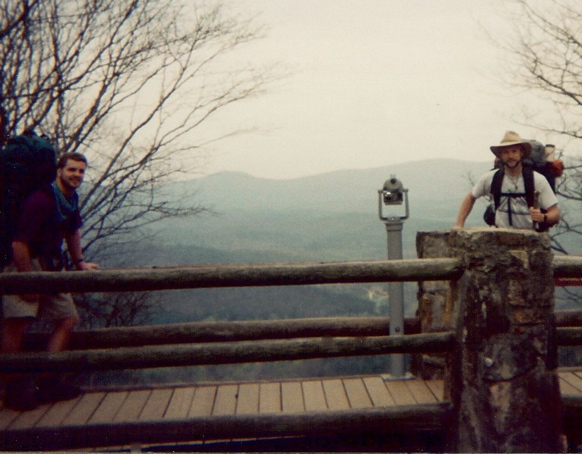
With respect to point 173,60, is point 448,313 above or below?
below

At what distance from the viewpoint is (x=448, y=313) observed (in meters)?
3.73

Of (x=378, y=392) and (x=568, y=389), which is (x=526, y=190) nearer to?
(x=568, y=389)

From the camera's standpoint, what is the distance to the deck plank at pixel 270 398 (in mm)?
4105

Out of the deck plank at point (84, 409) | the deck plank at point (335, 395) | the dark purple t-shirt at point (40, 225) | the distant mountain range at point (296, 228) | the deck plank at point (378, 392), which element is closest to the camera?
the dark purple t-shirt at point (40, 225)

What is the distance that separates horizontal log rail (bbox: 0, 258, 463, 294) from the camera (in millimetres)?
3402

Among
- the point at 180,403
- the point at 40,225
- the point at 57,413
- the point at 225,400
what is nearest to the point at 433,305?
the point at 225,400

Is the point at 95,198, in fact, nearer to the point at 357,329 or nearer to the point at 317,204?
the point at 357,329

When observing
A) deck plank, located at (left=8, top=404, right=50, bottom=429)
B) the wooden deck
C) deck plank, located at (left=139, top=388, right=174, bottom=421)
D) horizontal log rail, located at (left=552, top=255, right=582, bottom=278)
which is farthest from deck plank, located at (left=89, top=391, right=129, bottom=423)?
horizontal log rail, located at (left=552, top=255, right=582, bottom=278)

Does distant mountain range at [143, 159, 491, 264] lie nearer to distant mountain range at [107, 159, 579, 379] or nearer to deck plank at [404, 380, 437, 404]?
distant mountain range at [107, 159, 579, 379]

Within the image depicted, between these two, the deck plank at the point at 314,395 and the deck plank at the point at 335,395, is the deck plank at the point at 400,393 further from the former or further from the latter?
the deck plank at the point at 314,395

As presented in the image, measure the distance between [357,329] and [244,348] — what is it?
4.34 ft

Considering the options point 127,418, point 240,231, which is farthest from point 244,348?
point 240,231

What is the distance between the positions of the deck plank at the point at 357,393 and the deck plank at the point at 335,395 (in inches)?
1.4

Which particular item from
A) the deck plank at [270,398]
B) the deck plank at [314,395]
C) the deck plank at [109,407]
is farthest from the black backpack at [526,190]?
the deck plank at [109,407]
